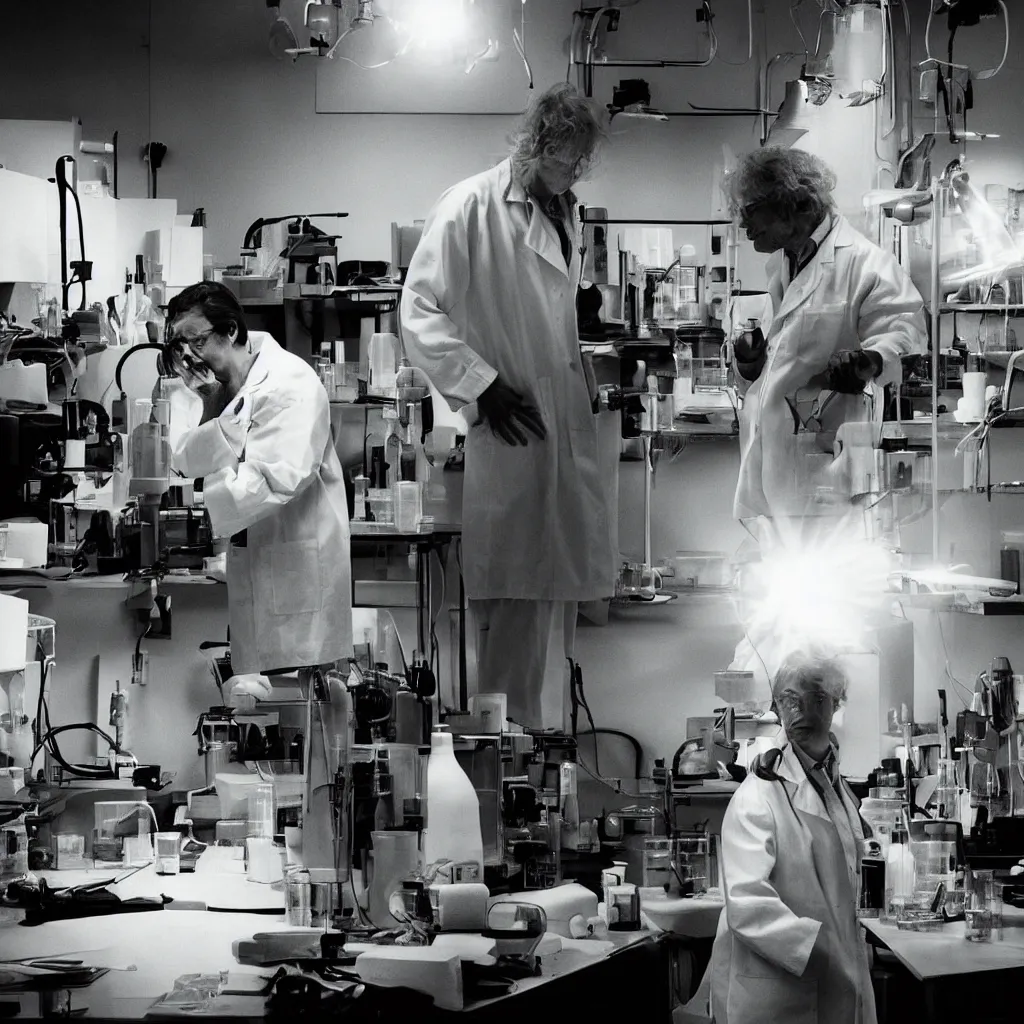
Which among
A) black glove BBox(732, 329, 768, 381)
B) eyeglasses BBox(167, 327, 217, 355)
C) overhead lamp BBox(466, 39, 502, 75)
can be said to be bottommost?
black glove BBox(732, 329, 768, 381)

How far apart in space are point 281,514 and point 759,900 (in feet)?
4.11

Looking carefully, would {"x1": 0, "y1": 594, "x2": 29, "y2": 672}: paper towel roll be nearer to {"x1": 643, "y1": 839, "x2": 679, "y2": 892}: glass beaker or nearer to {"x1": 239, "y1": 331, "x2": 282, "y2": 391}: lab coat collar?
{"x1": 239, "y1": 331, "x2": 282, "y2": 391}: lab coat collar

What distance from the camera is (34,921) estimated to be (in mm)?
2840

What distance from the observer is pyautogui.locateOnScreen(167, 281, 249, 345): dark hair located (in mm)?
3082

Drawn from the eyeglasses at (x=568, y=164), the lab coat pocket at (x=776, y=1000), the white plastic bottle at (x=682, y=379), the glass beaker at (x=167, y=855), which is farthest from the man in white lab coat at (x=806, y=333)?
the glass beaker at (x=167, y=855)

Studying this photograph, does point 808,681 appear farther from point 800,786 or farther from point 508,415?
point 508,415

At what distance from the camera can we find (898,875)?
9.75 ft

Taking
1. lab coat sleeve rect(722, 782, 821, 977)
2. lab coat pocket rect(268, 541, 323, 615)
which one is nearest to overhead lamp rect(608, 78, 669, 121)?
lab coat pocket rect(268, 541, 323, 615)

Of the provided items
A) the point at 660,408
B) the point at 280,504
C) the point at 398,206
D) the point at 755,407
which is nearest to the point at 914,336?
the point at 755,407

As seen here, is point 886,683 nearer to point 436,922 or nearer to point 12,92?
point 436,922

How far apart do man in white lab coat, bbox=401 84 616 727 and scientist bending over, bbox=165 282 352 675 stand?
0.91 ft

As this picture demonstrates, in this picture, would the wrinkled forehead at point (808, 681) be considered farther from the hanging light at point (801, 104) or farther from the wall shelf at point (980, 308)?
the hanging light at point (801, 104)

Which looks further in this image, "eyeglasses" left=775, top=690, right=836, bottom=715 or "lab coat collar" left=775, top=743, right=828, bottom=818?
"eyeglasses" left=775, top=690, right=836, bottom=715

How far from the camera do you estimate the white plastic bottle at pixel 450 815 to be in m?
2.87
